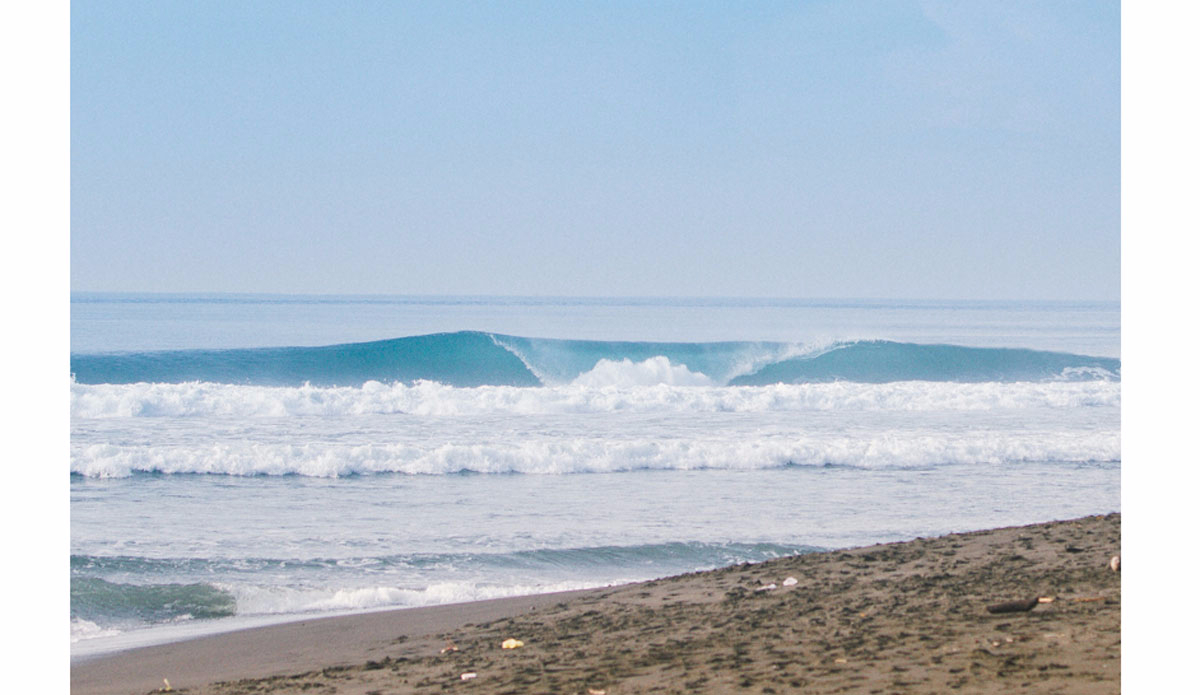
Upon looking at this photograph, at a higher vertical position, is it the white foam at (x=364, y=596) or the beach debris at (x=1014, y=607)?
the beach debris at (x=1014, y=607)

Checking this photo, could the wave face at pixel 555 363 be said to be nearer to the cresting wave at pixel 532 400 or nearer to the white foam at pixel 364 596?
the cresting wave at pixel 532 400

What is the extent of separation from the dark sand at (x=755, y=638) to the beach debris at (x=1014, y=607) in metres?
0.04

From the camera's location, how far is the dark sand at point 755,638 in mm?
2518

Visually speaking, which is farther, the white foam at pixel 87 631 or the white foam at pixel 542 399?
the white foam at pixel 542 399

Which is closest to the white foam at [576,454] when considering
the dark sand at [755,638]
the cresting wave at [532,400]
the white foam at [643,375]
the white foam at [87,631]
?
the cresting wave at [532,400]

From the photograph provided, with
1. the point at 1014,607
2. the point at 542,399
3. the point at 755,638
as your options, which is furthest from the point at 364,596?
the point at 542,399

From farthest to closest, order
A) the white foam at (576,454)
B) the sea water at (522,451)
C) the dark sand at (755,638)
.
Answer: the white foam at (576,454), the sea water at (522,451), the dark sand at (755,638)

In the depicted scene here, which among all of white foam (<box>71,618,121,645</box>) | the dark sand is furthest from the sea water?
the dark sand

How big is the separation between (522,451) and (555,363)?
860 cm

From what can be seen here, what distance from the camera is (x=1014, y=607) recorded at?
3.04 meters

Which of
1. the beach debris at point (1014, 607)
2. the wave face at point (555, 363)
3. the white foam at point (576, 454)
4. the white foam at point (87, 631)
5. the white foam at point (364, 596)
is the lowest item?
the white foam at point (87, 631)

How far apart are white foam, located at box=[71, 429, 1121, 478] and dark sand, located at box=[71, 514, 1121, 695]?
376 cm

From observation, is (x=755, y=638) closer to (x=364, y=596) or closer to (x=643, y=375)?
(x=364, y=596)
